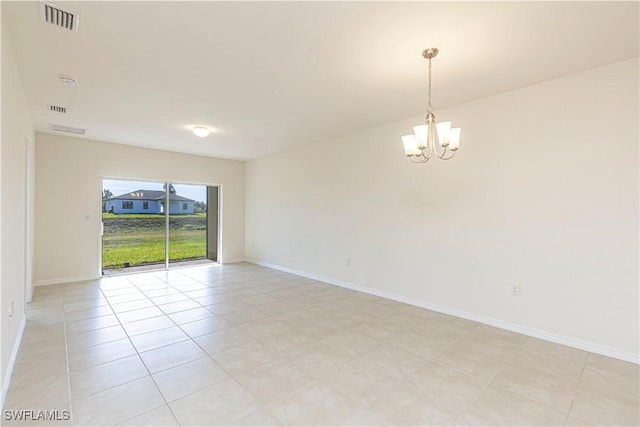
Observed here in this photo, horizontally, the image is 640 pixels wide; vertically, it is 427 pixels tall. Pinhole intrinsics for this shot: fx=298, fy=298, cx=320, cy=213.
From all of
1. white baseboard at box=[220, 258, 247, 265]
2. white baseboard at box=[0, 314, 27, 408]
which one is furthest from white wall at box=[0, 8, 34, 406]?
white baseboard at box=[220, 258, 247, 265]

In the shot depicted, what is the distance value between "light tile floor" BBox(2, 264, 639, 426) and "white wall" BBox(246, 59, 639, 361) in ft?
1.24

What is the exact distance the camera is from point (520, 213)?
323 cm

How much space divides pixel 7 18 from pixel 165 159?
14.9ft

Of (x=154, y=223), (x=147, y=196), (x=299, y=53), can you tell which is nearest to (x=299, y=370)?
(x=299, y=53)

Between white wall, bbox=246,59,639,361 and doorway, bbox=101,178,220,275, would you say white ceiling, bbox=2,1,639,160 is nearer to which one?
white wall, bbox=246,59,639,361

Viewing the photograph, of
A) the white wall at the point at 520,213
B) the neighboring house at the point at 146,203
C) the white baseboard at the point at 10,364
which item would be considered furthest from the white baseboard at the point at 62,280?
the white wall at the point at 520,213

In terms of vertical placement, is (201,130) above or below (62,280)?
above

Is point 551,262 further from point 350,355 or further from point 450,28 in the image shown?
point 450,28

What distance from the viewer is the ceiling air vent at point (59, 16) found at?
199cm

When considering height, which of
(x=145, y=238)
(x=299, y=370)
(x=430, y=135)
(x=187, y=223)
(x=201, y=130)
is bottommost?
(x=299, y=370)

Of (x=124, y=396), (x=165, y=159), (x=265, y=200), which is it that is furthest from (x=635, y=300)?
(x=165, y=159)

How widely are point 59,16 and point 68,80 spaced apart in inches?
47.8

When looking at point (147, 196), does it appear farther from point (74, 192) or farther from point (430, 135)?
point (430, 135)

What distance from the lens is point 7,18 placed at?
208cm
